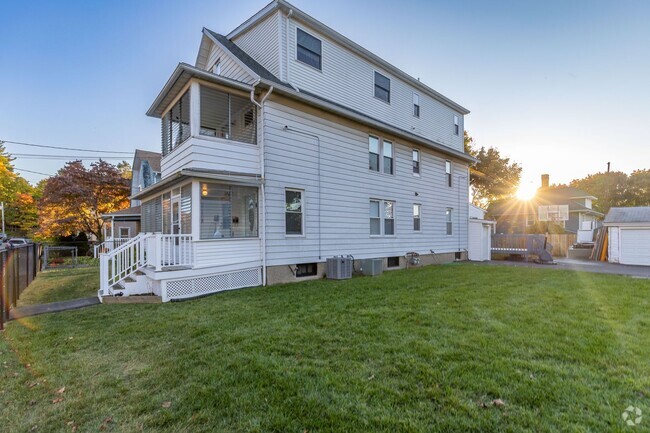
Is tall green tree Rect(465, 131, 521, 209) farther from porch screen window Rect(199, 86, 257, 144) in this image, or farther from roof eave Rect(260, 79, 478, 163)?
porch screen window Rect(199, 86, 257, 144)

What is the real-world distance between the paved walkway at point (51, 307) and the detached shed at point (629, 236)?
21.2m

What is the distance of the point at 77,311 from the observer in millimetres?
6570

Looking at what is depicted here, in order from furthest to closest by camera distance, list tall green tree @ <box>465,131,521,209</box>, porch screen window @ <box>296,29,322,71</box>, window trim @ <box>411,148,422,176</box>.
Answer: tall green tree @ <box>465,131,521,209</box>, window trim @ <box>411,148,422,176</box>, porch screen window @ <box>296,29,322,71</box>

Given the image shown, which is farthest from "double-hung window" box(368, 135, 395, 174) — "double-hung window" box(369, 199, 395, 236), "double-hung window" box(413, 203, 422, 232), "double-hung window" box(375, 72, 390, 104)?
"double-hung window" box(413, 203, 422, 232)

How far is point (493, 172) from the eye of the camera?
1191 inches

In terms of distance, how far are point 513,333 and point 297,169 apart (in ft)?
23.1

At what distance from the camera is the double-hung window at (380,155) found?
12047mm

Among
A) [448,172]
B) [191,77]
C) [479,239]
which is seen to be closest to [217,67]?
[191,77]

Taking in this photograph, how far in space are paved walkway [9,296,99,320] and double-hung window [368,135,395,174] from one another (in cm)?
943

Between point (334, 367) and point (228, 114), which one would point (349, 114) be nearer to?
point (228, 114)

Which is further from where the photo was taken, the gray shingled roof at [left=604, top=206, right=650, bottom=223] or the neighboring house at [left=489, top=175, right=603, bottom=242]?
the neighboring house at [left=489, top=175, right=603, bottom=242]

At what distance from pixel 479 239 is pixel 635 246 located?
6749 millimetres

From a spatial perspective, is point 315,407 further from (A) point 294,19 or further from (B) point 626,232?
(B) point 626,232

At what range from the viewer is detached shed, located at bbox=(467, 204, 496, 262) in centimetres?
1648
